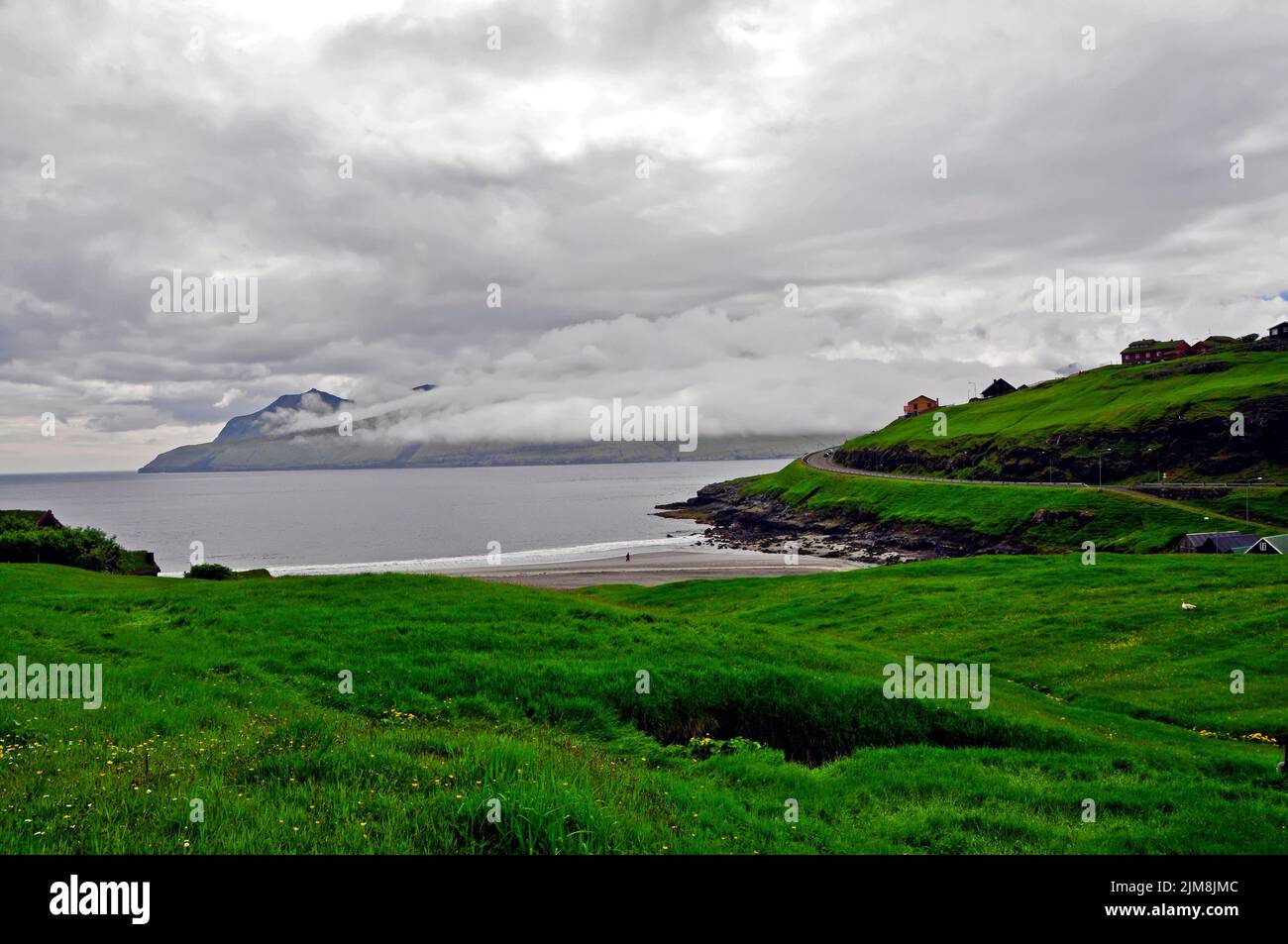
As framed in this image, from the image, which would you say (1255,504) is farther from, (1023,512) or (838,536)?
(838,536)

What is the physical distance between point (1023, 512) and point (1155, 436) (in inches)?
2098

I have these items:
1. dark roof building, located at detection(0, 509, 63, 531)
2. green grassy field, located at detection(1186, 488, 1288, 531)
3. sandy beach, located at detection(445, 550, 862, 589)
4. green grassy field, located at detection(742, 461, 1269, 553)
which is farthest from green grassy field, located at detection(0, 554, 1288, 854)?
green grassy field, located at detection(1186, 488, 1288, 531)

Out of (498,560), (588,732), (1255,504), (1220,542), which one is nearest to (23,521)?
(498,560)

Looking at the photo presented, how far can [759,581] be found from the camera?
67.8 meters

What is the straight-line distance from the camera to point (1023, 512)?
4771 inches

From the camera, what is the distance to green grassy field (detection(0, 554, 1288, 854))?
8.20 meters

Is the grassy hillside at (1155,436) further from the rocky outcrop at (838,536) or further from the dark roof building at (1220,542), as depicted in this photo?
the dark roof building at (1220,542)

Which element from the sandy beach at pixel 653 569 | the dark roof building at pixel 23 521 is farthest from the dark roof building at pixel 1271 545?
the dark roof building at pixel 23 521

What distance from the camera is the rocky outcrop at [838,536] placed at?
11500 cm

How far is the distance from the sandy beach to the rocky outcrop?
10.6 meters

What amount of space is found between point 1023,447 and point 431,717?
17931 centimetres

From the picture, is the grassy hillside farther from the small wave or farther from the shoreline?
the small wave

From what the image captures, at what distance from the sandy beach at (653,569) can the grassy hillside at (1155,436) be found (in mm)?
76276
